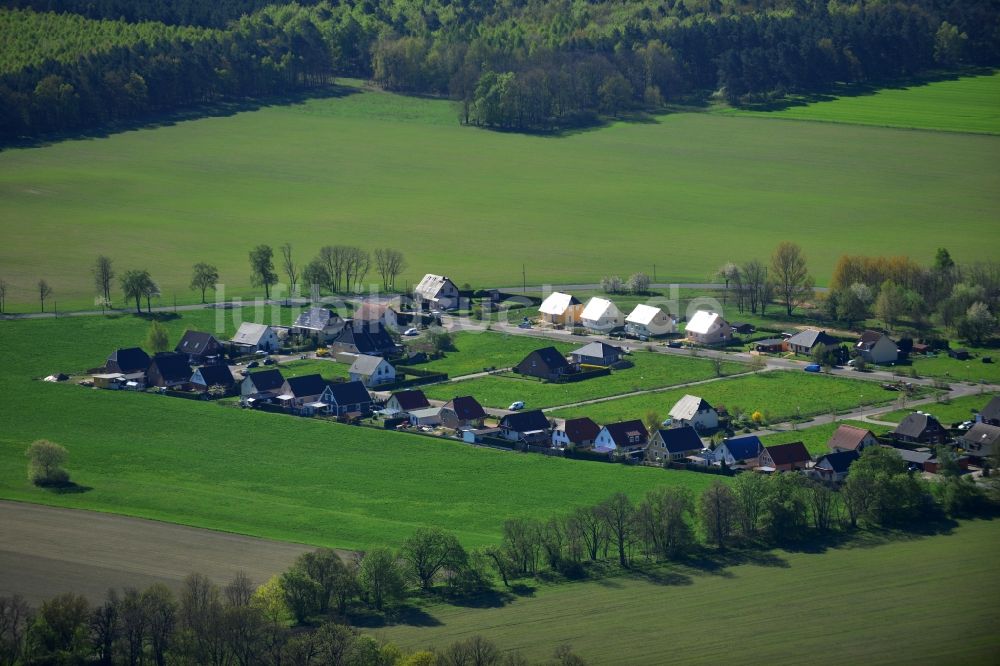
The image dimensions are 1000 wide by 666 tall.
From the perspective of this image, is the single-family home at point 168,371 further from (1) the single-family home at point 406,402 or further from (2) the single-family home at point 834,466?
(2) the single-family home at point 834,466

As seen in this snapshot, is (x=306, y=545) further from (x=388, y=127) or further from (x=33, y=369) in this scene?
(x=388, y=127)

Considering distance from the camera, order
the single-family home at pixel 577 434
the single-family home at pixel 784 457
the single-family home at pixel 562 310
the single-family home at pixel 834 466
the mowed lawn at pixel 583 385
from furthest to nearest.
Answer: the single-family home at pixel 562 310
the mowed lawn at pixel 583 385
the single-family home at pixel 577 434
the single-family home at pixel 784 457
the single-family home at pixel 834 466

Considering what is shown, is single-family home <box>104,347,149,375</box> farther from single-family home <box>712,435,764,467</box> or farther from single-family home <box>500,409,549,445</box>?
single-family home <box>712,435,764,467</box>

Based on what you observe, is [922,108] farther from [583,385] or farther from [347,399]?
[347,399]

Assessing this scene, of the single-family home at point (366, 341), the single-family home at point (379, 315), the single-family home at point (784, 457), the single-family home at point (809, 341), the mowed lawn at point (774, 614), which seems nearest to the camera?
the mowed lawn at point (774, 614)

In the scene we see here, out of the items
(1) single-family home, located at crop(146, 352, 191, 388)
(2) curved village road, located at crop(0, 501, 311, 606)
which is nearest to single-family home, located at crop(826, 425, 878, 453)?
(2) curved village road, located at crop(0, 501, 311, 606)

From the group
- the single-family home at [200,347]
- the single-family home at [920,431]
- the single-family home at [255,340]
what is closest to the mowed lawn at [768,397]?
the single-family home at [920,431]

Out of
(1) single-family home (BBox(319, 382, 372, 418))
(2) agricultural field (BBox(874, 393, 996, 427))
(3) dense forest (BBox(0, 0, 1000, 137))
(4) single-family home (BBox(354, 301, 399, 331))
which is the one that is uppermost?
(3) dense forest (BBox(0, 0, 1000, 137))

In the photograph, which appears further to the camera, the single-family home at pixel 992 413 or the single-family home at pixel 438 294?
the single-family home at pixel 438 294
